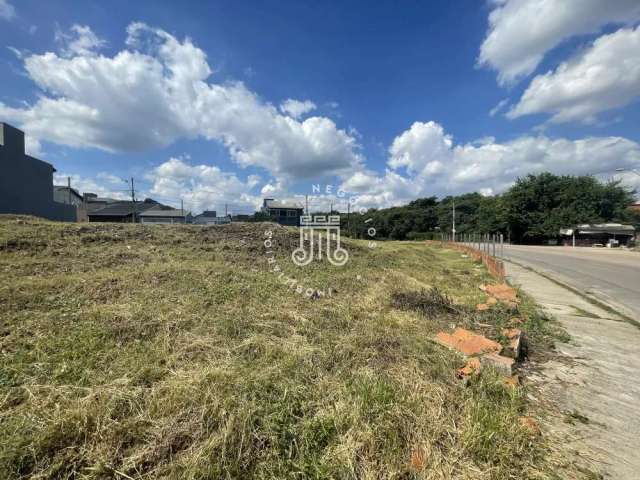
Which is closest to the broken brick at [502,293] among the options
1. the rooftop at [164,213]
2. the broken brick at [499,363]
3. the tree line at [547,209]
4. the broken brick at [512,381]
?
the broken brick at [499,363]

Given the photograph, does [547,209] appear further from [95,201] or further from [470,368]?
[95,201]

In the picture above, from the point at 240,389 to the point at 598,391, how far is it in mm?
3032

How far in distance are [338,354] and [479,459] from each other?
1264 millimetres

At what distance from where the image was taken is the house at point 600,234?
982 inches

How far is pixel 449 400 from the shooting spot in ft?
6.36

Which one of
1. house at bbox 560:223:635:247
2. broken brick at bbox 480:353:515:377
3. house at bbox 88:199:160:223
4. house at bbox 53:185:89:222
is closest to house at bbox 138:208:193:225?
house at bbox 88:199:160:223

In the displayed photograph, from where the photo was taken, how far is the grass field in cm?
148

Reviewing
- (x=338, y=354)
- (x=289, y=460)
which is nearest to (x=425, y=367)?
(x=338, y=354)

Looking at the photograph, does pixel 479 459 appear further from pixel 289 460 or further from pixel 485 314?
pixel 485 314

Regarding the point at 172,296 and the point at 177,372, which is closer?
the point at 177,372

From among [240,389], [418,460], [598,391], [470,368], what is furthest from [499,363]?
[240,389]

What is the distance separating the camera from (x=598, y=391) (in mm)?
2342

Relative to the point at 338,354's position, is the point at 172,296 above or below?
above

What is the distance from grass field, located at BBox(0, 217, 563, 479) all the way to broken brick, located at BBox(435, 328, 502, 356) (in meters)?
0.20
